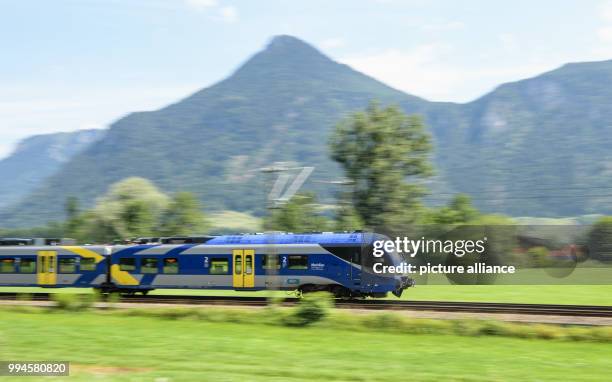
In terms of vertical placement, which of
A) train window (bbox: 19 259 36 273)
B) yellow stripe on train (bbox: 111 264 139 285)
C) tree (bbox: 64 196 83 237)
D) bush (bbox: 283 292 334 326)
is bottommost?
bush (bbox: 283 292 334 326)

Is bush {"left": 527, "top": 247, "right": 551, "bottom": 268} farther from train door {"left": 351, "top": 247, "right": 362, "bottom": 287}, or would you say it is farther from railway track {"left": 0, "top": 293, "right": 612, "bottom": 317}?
train door {"left": 351, "top": 247, "right": 362, "bottom": 287}

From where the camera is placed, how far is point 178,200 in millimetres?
117688

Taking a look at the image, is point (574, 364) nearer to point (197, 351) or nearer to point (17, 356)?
point (197, 351)

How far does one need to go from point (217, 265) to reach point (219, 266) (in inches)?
5.6

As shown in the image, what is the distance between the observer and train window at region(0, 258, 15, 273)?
4219cm

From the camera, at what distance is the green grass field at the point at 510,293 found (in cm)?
3738

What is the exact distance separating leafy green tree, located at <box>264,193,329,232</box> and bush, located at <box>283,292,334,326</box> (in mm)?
52266

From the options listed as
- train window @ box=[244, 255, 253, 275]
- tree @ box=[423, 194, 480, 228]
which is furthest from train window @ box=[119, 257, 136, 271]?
tree @ box=[423, 194, 480, 228]

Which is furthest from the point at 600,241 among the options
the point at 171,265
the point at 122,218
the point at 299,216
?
the point at 122,218

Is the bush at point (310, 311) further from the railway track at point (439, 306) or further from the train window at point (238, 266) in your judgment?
the train window at point (238, 266)

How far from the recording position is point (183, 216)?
11544 centimetres

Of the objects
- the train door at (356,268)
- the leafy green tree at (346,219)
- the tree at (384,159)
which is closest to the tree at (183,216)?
the tree at (384,159)

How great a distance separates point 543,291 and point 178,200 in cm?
8324

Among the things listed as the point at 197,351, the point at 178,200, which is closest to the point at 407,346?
the point at 197,351
